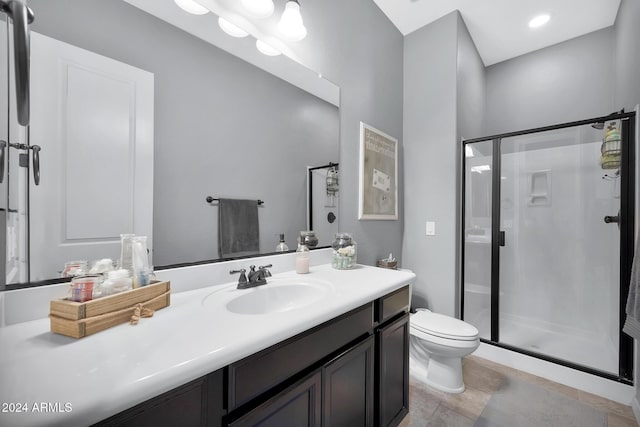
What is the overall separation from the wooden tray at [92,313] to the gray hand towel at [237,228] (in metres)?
0.42

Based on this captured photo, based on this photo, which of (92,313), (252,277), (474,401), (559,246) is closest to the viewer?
(92,313)

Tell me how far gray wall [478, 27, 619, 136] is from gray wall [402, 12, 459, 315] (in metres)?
1.13

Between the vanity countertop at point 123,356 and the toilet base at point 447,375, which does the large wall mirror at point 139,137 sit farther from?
the toilet base at point 447,375

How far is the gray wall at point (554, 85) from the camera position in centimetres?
240

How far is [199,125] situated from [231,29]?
1.60 ft

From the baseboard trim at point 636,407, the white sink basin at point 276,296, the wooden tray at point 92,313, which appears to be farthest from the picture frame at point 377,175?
the baseboard trim at point 636,407

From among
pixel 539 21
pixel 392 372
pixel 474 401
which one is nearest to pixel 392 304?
pixel 392 372

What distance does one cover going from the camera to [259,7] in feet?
4.07

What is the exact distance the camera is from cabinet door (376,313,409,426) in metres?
1.23

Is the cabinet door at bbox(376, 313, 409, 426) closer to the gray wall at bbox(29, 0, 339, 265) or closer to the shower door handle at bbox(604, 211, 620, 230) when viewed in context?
the gray wall at bbox(29, 0, 339, 265)

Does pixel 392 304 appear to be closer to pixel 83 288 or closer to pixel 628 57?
pixel 83 288

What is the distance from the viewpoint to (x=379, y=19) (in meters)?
2.13

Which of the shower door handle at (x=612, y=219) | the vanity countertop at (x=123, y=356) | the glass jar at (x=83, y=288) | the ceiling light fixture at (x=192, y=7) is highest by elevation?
the ceiling light fixture at (x=192, y=7)

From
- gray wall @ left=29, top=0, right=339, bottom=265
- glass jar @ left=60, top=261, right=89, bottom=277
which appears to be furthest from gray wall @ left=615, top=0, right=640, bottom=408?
glass jar @ left=60, top=261, right=89, bottom=277
